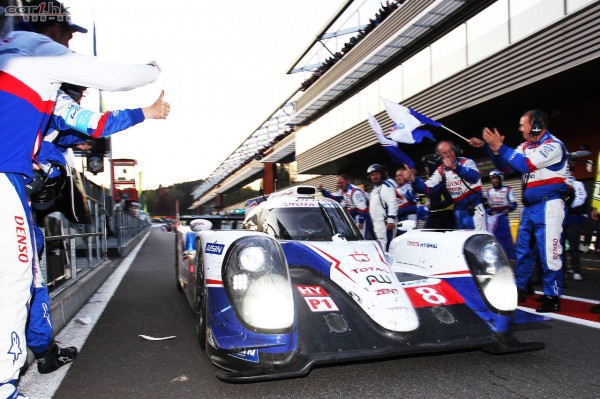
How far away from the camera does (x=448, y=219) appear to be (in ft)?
18.6

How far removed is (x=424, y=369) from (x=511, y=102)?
1108 cm

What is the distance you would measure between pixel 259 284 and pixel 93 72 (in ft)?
4.54

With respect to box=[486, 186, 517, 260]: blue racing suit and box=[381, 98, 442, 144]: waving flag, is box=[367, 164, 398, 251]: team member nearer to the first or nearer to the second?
box=[381, 98, 442, 144]: waving flag

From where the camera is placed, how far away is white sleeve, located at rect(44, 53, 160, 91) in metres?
2.11

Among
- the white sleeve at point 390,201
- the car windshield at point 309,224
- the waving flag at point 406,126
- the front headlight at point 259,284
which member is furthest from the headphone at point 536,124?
the white sleeve at point 390,201

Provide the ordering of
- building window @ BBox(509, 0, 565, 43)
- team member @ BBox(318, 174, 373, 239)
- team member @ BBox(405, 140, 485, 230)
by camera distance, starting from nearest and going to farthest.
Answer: team member @ BBox(405, 140, 485, 230) < team member @ BBox(318, 174, 373, 239) < building window @ BBox(509, 0, 565, 43)

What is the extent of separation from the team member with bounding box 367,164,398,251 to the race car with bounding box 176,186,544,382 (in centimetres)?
325

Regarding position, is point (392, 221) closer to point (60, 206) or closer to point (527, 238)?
point (527, 238)

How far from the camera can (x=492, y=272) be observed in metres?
3.18

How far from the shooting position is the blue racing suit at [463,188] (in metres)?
5.23

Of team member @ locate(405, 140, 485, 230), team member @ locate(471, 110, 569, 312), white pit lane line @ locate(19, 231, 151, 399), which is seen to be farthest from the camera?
team member @ locate(405, 140, 485, 230)

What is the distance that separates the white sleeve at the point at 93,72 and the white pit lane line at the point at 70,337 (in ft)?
5.19

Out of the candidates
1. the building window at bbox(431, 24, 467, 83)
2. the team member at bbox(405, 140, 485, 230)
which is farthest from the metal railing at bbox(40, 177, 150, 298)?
the building window at bbox(431, 24, 467, 83)

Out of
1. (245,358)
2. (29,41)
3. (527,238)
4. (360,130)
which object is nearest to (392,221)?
(527,238)
